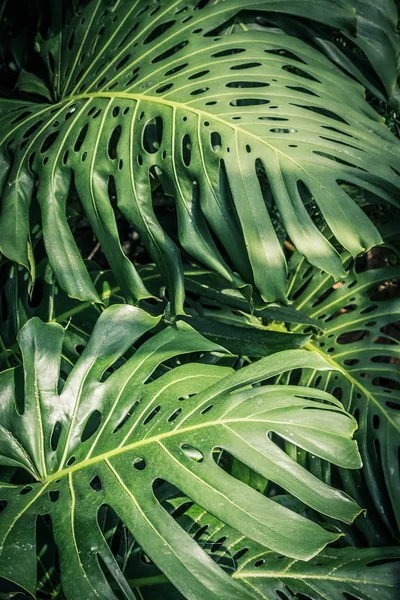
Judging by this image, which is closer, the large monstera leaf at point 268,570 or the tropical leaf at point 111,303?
the large monstera leaf at point 268,570

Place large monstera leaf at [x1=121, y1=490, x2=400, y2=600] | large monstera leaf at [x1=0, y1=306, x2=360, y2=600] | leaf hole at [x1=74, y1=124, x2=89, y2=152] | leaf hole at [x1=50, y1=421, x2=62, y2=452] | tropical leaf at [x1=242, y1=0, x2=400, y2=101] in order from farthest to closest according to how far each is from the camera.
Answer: tropical leaf at [x1=242, y1=0, x2=400, y2=101] → leaf hole at [x1=74, y1=124, x2=89, y2=152] → leaf hole at [x1=50, y1=421, x2=62, y2=452] → large monstera leaf at [x1=121, y1=490, x2=400, y2=600] → large monstera leaf at [x1=0, y1=306, x2=360, y2=600]

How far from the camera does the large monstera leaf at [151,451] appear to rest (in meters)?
0.71

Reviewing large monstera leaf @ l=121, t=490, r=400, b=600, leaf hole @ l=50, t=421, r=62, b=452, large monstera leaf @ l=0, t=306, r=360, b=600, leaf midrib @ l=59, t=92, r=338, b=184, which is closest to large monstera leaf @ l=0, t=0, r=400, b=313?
leaf midrib @ l=59, t=92, r=338, b=184

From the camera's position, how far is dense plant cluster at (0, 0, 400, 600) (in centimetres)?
77

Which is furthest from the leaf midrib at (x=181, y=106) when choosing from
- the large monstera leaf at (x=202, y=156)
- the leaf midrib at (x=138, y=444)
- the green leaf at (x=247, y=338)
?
the leaf midrib at (x=138, y=444)

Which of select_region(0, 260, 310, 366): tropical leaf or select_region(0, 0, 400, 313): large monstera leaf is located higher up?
select_region(0, 0, 400, 313): large monstera leaf

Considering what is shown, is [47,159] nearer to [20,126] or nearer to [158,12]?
[20,126]

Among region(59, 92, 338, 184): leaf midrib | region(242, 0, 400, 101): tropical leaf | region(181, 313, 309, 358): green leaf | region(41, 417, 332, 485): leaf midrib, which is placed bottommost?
region(41, 417, 332, 485): leaf midrib

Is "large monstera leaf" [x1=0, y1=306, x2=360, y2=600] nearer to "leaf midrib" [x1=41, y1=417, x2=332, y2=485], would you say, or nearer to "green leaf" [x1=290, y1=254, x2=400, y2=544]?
"leaf midrib" [x1=41, y1=417, x2=332, y2=485]

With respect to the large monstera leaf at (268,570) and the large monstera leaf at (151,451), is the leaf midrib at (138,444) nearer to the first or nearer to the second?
the large monstera leaf at (151,451)

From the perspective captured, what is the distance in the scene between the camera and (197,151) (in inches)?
40.4

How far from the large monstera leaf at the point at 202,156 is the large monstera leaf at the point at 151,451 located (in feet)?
0.42

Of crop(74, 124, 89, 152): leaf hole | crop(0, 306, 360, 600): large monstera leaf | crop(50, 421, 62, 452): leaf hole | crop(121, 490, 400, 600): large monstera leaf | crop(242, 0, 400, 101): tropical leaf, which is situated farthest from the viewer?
crop(242, 0, 400, 101): tropical leaf

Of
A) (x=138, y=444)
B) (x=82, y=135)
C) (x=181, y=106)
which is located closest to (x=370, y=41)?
(x=181, y=106)
